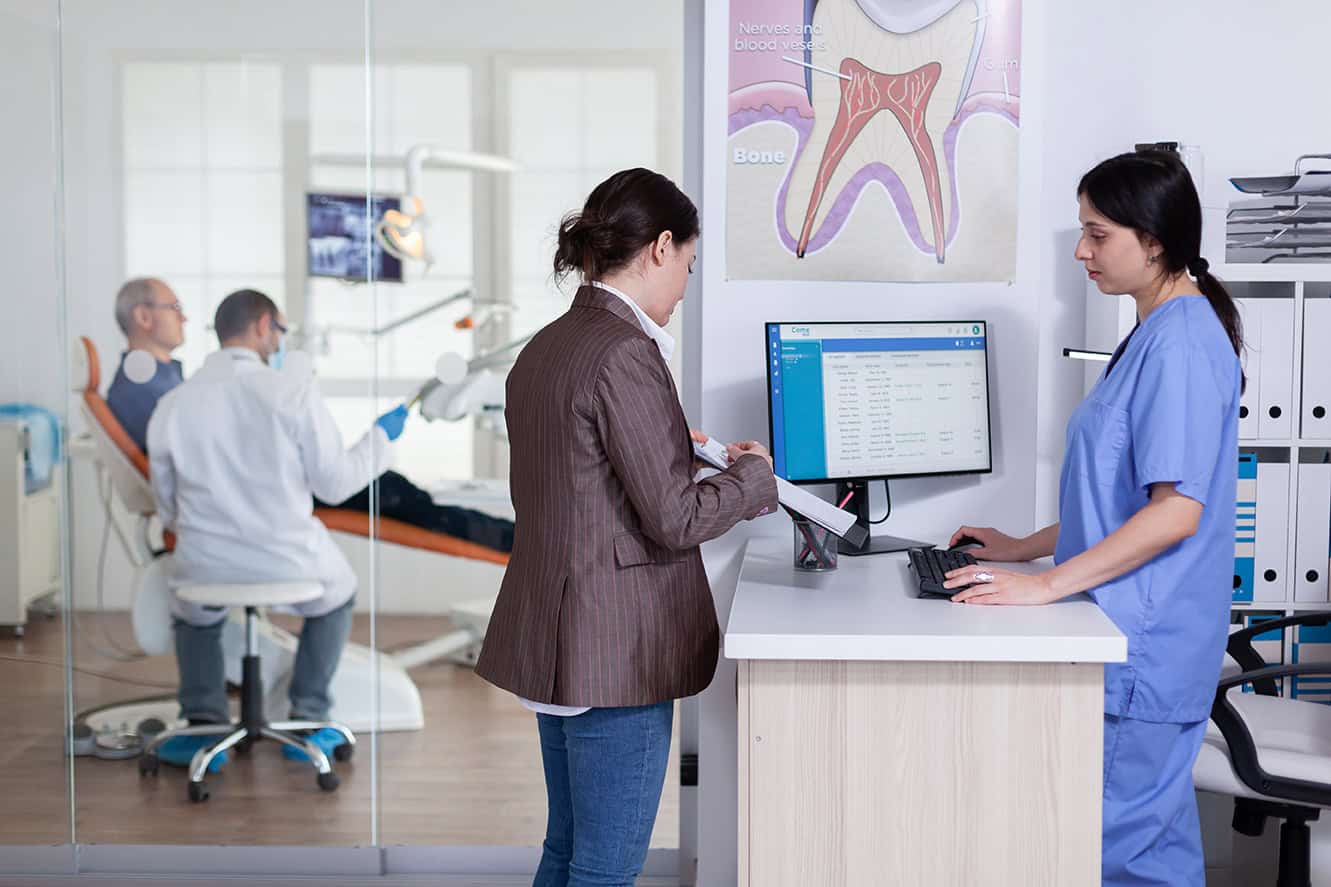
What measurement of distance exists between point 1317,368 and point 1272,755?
887 millimetres

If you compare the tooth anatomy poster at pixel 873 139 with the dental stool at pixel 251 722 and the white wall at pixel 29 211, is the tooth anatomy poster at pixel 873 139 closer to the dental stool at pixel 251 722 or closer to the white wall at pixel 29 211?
the dental stool at pixel 251 722

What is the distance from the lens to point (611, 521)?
178 cm

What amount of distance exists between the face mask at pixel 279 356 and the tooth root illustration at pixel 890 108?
1338 mm

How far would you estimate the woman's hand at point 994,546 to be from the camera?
232 centimetres

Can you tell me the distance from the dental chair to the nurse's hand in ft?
1.84

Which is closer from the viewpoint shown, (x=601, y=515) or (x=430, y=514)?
(x=601, y=515)

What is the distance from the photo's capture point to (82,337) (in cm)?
303

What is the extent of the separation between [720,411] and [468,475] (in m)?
0.69

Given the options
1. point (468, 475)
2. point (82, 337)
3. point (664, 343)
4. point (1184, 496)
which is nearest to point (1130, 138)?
point (1184, 496)

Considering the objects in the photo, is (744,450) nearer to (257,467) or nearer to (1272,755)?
(1272,755)

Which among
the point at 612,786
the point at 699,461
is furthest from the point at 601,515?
the point at 612,786

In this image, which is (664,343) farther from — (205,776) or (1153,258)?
(205,776)

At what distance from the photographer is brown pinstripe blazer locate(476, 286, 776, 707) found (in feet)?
5.67

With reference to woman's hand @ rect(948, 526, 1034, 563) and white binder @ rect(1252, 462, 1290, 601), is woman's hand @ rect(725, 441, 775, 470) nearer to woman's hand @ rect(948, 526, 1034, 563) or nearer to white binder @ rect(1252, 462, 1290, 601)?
woman's hand @ rect(948, 526, 1034, 563)
